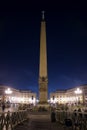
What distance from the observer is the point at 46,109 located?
50719mm

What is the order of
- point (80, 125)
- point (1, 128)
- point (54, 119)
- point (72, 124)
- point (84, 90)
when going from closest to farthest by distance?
1. point (1, 128)
2. point (80, 125)
3. point (72, 124)
4. point (54, 119)
5. point (84, 90)

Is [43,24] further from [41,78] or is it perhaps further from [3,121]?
[3,121]

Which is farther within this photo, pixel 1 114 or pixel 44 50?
pixel 44 50

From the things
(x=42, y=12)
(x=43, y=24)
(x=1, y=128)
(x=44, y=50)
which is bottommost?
(x=1, y=128)

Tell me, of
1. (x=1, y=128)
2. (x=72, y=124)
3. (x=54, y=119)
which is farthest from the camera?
(x=54, y=119)

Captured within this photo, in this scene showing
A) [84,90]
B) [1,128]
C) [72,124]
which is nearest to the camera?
[1,128]

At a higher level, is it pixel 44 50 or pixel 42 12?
pixel 42 12

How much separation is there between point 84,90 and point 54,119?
10989 cm

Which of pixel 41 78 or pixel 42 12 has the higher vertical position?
pixel 42 12

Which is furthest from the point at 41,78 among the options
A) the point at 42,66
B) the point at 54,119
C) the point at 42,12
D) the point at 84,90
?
the point at 84,90

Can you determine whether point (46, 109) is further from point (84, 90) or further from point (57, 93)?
point (57, 93)

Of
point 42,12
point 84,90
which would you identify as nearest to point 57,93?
point 84,90

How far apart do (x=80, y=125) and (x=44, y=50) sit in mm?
41110

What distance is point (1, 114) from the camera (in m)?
13.8
